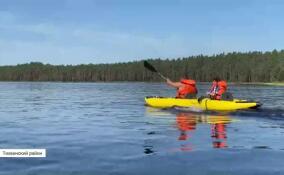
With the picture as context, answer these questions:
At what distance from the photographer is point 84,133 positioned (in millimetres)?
19812

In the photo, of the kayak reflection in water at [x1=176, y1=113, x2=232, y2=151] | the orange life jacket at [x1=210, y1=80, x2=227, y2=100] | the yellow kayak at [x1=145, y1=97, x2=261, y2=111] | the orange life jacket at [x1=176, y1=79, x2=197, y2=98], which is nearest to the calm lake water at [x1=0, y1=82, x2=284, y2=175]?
the kayak reflection in water at [x1=176, y1=113, x2=232, y2=151]

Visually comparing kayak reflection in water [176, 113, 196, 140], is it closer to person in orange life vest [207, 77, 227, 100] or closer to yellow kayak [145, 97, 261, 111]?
yellow kayak [145, 97, 261, 111]

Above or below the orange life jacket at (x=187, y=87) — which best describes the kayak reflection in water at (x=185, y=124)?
below

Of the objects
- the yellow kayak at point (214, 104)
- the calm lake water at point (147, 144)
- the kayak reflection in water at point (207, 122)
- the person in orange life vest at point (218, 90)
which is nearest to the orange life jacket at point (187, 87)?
the yellow kayak at point (214, 104)

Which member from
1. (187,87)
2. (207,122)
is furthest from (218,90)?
(207,122)

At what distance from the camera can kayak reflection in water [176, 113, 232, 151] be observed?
17.2 meters

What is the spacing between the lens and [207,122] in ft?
80.4

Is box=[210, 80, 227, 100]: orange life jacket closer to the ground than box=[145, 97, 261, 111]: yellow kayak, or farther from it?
farther from it

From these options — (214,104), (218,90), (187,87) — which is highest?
(187,87)

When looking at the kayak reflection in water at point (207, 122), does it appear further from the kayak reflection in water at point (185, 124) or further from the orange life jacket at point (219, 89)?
the orange life jacket at point (219, 89)

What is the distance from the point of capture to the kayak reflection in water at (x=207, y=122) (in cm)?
1721

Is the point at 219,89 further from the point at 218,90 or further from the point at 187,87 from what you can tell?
the point at 187,87

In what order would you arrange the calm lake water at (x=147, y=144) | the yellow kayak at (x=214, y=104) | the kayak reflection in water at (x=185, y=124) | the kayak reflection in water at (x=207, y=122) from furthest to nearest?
1. the yellow kayak at (x=214, y=104)
2. the kayak reflection in water at (x=185, y=124)
3. the kayak reflection in water at (x=207, y=122)
4. the calm lake water at (x=147, y=144)

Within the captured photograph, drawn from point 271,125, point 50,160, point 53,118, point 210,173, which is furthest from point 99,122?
point 210,173
